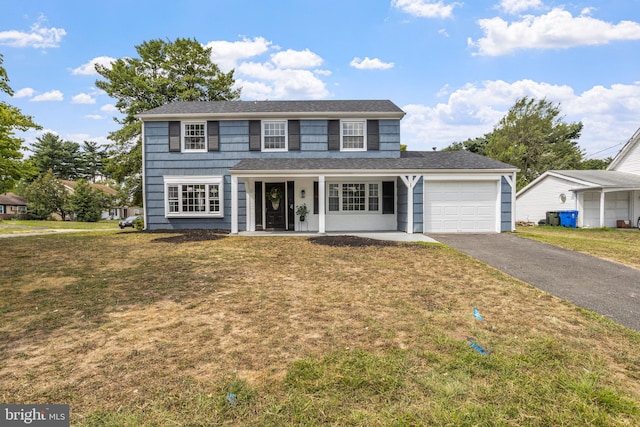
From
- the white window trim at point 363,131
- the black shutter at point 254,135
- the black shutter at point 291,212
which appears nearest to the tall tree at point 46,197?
the black shutter at point 254,135

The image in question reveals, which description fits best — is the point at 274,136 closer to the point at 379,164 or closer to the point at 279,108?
the point at 279,108

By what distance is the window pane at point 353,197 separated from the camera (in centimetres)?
1434

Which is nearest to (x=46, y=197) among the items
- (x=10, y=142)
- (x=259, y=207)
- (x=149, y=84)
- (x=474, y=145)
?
(x=149, y=84)

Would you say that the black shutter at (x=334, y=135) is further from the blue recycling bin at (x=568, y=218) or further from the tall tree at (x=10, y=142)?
the blue recycling bin at (x=568, y=218)

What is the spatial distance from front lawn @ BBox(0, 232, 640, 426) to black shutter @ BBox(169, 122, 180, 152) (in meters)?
9.43

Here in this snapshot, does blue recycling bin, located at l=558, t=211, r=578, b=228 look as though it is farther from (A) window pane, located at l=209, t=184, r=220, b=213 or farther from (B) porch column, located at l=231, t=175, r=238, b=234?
(A) window pane, located at l=209, t=184, r=220, b=213

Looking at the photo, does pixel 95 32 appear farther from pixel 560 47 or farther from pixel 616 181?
pixel 616 181

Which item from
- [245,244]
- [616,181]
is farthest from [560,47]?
[245,244]

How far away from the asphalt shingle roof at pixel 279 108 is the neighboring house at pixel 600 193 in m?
13.8

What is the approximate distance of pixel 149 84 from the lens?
2314 cm

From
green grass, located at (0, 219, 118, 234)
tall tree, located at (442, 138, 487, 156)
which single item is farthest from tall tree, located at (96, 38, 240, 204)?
tall tree, located at (442, 138, 487, 156)

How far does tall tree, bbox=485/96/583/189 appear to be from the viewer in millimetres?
32812

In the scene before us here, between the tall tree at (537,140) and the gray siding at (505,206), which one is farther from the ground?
the tall tree at (537,140)

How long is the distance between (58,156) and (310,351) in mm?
67217
